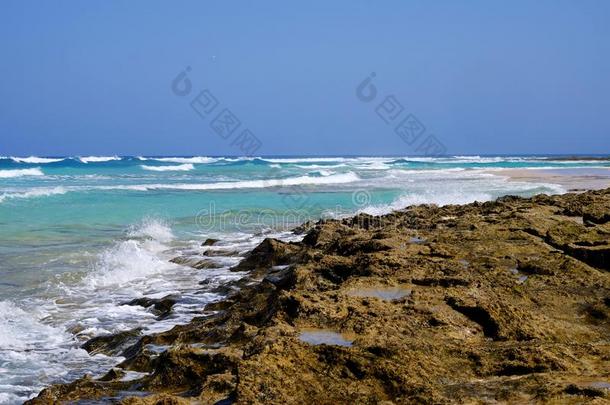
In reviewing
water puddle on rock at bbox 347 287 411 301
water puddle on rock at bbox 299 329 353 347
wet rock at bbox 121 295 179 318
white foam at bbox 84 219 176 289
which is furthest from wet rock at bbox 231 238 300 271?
water puddle on rock at bbox 299 329 353 347

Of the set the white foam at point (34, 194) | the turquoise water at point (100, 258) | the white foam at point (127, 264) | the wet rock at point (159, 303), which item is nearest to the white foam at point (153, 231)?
the turquoise water at point (100, 258)

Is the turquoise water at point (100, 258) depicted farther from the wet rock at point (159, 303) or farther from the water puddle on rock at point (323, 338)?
the water puddle on rock at point (323, 338)

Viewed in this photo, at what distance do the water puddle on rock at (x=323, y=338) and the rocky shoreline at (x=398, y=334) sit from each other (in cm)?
2

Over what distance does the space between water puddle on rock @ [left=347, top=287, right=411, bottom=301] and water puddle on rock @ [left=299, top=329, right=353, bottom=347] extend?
3.15ft

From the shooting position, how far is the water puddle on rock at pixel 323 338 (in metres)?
4.04

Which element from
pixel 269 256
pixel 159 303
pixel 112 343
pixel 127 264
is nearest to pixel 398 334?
pixel 112 343

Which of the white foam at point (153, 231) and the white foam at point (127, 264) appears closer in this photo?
the white foam at point (127, 264)

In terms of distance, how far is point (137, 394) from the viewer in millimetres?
3904

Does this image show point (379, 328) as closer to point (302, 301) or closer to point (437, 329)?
point (437, 329)

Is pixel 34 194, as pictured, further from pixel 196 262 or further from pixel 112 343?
pixel 112 343

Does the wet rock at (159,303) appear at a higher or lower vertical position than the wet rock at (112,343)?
higher

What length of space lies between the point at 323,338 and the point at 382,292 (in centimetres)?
140

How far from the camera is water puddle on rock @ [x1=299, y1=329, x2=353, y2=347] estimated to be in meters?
4.04

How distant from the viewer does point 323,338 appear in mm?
4156
